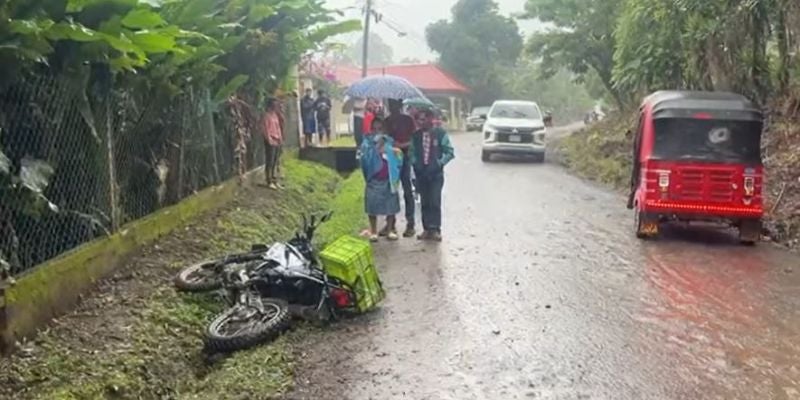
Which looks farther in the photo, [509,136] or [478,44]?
[478,44]

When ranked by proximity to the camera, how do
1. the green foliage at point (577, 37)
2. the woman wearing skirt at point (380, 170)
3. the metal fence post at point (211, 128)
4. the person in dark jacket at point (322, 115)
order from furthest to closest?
1. the green foliage at point (577, 37)
2. the person in dark jacket at point (322, 115)
3. the metal fence post at point (211, 128)
4. the woman wearing skirt at point (380, 170)

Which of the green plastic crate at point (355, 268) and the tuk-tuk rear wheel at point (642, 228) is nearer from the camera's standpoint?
the green plastic crate at point (355, 268)

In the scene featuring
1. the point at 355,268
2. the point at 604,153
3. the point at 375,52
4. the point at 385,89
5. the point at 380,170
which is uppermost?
the point at 375,52

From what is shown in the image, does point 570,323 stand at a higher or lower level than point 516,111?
lower

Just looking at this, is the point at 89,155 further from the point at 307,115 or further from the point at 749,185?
the point at 307,115

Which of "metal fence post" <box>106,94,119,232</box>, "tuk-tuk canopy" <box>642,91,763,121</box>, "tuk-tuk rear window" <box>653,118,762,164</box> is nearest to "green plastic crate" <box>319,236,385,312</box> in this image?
"metal fence post" <box>106,94,119,232</box>

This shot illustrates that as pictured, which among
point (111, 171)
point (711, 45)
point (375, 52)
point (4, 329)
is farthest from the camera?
point (375, 52)

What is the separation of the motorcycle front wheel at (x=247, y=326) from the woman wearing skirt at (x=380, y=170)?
3.65 m

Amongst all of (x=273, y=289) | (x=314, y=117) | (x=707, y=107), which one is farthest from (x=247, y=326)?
(x=314, y=117)

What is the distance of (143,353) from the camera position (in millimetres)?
5684

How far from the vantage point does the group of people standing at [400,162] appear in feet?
33.2

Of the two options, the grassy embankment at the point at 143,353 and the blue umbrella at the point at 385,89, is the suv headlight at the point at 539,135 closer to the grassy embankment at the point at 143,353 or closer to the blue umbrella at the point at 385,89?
the blue umbrella at the point at 385,89

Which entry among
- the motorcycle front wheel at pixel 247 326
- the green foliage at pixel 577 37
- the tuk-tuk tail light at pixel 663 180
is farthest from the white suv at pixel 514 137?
the motorcycle front wheel at pixel 247 326

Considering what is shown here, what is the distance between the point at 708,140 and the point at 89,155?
294 inches
